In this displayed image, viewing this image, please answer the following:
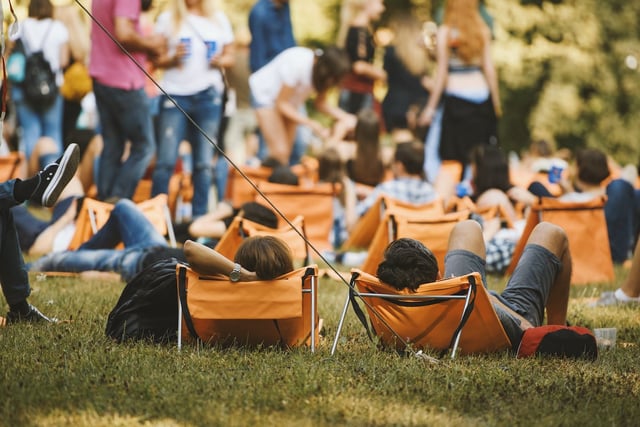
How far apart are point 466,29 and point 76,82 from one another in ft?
15.3

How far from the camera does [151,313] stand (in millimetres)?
5750

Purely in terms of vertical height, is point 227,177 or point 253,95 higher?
point 253,95

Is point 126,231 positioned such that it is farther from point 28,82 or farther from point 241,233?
point 28,82

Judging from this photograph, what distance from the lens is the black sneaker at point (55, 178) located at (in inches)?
217

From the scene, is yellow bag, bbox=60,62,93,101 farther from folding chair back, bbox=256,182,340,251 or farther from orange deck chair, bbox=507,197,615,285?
orange deck chair, bbox=507,197,615,285

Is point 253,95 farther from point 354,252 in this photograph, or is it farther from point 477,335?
point 477,335

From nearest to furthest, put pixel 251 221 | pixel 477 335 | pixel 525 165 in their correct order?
pixel 477 335, pixel 251 221, pixel 525 165

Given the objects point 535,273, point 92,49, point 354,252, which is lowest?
point 354,252

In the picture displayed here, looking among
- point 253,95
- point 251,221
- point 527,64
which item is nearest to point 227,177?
point 253,95

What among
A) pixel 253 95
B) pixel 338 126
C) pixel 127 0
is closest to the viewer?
pixel 127 0

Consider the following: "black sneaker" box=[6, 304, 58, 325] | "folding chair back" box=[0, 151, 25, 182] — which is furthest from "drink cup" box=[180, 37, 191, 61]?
"black sneaker" box=[6, 304, 58, 325]

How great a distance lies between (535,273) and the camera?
19.8ft

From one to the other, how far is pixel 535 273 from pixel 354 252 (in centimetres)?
439

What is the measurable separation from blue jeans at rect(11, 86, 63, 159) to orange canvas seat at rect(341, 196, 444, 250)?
3.84m
